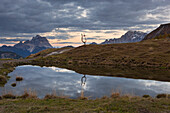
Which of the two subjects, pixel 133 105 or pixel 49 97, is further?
pixel 49 97

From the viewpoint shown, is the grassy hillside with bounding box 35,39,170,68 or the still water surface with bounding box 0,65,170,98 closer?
the still water surface with bounding box 0,65,170,98

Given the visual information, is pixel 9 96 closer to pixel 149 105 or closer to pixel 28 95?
pixel 28 95

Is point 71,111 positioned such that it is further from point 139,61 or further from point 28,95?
point 139,61

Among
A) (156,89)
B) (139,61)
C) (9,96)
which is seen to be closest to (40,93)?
(9,96)

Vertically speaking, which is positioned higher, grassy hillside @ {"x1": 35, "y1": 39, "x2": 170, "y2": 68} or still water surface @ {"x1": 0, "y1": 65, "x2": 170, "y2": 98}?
grassy hillside @ {"x1": 35, "y1": 39, "x2": 170, "y2": 68}

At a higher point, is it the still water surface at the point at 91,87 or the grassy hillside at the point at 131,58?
the grassy hillside at the point at 131,58

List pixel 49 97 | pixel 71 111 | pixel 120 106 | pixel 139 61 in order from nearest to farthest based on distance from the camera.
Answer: pixel 71 111 < pixel 120 106 < pixel 49 97 < pixel 139 61

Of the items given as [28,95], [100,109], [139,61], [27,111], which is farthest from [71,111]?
[139,61]

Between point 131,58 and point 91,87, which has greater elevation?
point 131,58

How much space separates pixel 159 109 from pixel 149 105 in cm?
103

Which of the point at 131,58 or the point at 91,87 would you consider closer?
the point at 91,87

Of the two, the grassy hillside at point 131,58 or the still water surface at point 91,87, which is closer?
the still water surface at point 91,87

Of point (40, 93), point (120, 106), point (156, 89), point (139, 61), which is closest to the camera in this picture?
point (120, 106)

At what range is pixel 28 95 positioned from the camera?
720 inches
